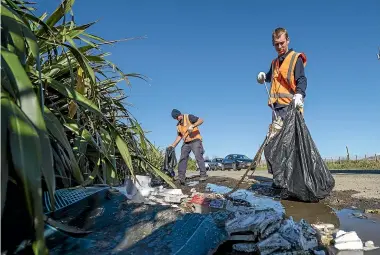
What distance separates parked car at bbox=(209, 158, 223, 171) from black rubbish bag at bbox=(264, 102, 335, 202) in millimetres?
18479

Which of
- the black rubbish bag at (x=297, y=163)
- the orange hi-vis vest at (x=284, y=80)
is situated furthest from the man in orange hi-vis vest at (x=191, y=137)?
the black rubbish bag at (x=297, y=163)

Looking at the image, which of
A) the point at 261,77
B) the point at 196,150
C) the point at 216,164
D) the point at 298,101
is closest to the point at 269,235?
the point at 298,101

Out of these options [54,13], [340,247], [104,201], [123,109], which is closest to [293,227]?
[340,247]

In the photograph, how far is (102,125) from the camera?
2.74 m

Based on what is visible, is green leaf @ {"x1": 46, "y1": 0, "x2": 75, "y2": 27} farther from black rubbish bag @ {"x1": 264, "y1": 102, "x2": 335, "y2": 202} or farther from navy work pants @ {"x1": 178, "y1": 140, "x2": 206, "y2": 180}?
navy work pants @ {"x1": 178, "y1": 140, "x2": 206, "y2": 180}

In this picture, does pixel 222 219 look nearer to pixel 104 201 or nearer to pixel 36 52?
pixel 104 201

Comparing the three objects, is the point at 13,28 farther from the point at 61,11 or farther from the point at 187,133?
the point at 187,133

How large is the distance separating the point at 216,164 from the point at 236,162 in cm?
214

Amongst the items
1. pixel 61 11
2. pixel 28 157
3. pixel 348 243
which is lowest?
pixel 348 243

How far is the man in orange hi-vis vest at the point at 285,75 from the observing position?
160 inches

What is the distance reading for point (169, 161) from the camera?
7.76 metres

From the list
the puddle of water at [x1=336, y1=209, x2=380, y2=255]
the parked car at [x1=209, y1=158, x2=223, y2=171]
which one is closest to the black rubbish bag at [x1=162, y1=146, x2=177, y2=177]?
the puddle of water at [x1=336, y1=209, x2=380, y2=255]

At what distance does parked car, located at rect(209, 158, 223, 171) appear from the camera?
22.5m

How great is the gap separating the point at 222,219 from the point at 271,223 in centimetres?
30
